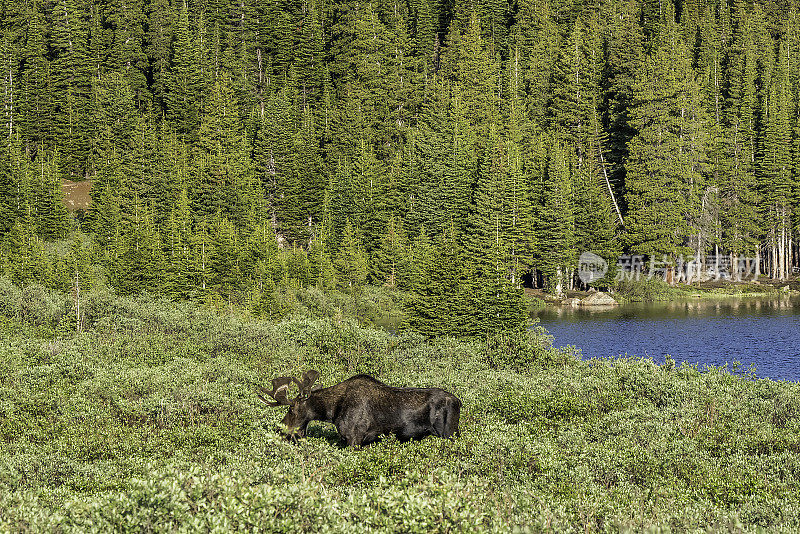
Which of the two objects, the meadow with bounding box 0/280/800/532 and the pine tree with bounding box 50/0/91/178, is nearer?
the meadow with bounding box 0/280/800/532

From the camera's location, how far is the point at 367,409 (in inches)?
525

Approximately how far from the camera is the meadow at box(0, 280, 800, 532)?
8195 mm

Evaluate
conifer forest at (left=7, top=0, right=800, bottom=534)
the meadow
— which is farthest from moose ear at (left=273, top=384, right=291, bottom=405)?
the meadow

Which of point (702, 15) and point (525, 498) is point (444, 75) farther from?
point (525, 498)

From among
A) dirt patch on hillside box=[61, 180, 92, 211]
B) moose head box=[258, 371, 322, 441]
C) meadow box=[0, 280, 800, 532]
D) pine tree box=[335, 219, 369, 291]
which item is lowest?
meadow box=[0, 280, 800, 532]

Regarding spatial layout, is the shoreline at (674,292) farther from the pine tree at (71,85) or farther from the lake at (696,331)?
the pine tree at (71,85)

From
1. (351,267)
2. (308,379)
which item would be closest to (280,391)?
(308,379)

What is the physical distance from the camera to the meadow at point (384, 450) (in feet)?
26.9

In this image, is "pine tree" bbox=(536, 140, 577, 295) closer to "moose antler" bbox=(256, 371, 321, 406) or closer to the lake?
the lake

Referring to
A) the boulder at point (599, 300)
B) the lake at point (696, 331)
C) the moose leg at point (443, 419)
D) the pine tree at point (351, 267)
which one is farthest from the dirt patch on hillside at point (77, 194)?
the moose leg at point (443, 419)

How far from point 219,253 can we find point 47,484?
138 feet

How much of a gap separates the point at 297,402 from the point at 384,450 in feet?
5.77

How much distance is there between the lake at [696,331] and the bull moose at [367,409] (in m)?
20.4

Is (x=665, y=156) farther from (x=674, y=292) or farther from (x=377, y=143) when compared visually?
(x=377, y=143)
